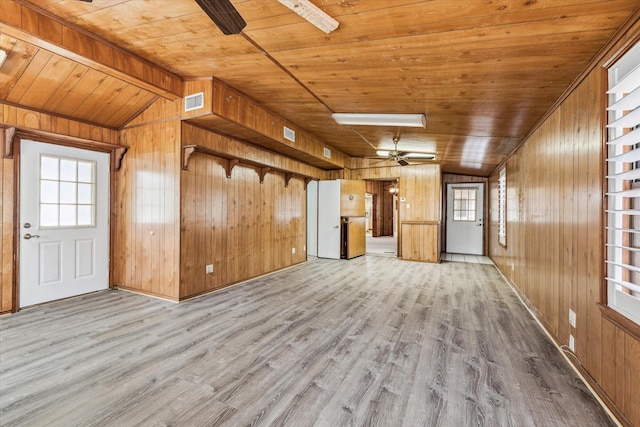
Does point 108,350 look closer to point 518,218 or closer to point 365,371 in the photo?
point 365,371

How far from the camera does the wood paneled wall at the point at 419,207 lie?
23.0 feet

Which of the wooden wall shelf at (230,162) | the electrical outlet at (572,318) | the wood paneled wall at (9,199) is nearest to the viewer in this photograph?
the electrical outlet at (572,318)

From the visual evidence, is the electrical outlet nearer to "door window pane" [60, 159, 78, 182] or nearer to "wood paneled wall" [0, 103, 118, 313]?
"wood paneled wall" [0, 103, 118, 313]

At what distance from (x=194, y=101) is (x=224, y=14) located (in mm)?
2255

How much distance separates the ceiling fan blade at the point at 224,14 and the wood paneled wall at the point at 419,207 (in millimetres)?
6351

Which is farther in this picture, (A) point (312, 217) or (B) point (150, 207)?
(A) point (312, 217)

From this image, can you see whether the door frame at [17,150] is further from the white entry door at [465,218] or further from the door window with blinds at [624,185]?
the white entry door at [465,218]

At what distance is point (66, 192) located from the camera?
12.5 feet

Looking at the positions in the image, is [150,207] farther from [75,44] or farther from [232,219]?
[75,44]

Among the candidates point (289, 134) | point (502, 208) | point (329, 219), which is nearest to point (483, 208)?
point (502, 208)

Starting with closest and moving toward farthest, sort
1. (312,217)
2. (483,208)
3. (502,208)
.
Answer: (502,208)
(312,217)
(483,208)

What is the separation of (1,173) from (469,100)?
16.7 feet

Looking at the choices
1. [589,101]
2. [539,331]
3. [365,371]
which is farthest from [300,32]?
[539,331]

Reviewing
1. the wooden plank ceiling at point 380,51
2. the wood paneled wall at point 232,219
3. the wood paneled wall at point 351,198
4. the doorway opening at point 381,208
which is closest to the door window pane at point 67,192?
the wooden plank ceiling at point 380,51
